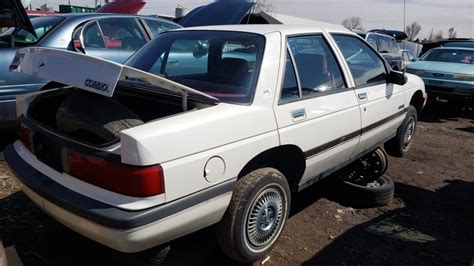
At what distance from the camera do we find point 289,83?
3.01 m

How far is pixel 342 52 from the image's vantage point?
3.78 m

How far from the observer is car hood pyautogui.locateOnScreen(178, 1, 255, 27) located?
707 cm

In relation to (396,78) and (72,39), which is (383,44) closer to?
(396,78)

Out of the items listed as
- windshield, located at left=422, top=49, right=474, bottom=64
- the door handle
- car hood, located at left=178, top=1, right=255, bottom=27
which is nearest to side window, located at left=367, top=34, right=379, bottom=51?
windshield, located at left=422, top=49, right=474, bottom=64

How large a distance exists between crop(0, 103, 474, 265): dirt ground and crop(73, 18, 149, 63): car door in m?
1.69

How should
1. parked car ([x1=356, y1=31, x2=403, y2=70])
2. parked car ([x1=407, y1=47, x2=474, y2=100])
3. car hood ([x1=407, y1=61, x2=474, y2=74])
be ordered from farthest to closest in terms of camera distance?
parked car ([x1=356, y1=31, x2=403, y2=70])
car hood ([x1=407, y1=61, x2=474, y2=74])
parked car ([x1=407, y1=47, x2=474, y2=100])

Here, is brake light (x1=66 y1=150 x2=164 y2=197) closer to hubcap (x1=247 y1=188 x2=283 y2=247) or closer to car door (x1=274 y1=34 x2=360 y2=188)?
hubcap (x1=247 y1=188 x2=283 y2=247)

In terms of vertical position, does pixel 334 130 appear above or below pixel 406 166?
above

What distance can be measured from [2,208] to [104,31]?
2.64 metres

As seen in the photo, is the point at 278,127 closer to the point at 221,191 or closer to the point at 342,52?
the point at 221,191

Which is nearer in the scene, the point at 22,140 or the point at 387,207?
the point at 22,140

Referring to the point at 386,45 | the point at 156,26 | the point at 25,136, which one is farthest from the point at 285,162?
the point at 386,45

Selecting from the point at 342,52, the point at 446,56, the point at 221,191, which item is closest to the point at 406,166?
the point at 342,52

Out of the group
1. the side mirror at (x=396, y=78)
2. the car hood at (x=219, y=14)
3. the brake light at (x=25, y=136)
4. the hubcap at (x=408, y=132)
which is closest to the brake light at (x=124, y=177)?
the brake light at (x=25, y=136)
